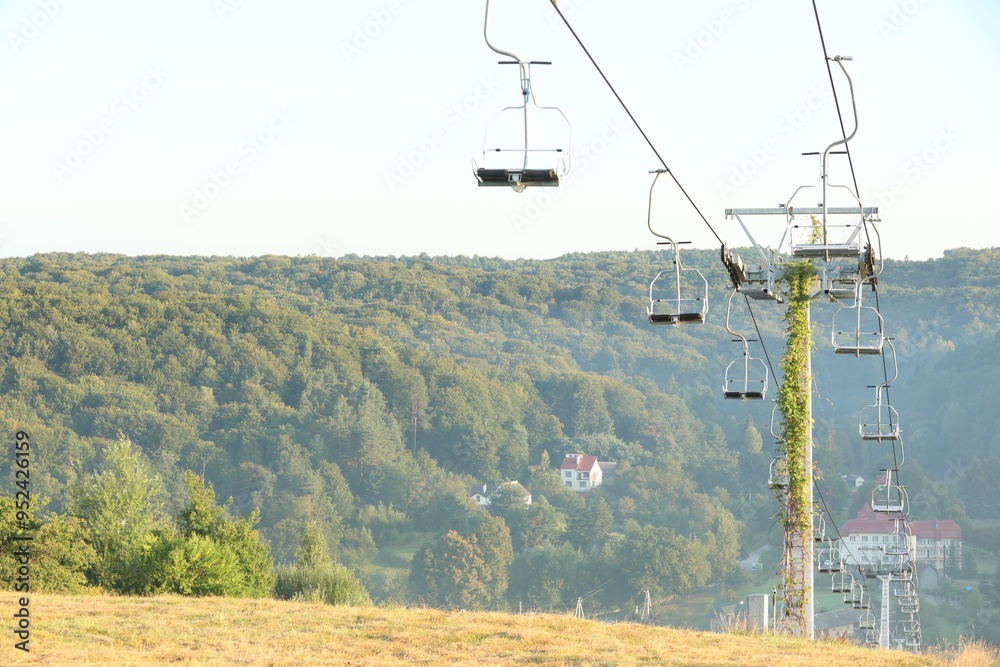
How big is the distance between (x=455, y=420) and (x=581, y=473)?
14.5 meters

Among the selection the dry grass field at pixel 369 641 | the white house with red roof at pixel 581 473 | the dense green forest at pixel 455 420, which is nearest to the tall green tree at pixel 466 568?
the dense green forest at pixel 455 420

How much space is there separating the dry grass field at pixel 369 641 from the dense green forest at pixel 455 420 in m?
75.1

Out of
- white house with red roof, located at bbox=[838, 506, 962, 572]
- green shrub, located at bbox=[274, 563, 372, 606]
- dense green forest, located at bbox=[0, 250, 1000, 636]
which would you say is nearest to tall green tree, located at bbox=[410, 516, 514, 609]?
dense green forest, located at bbox=[0, 250, 1000, 636]

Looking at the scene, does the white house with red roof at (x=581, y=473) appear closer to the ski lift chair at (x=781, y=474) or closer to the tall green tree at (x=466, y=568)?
the tall green tree at (x=466, y=568)

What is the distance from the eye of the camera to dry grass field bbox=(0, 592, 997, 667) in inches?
657

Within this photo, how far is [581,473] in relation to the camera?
139 meters

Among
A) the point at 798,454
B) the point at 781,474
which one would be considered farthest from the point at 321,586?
the point at 798,454

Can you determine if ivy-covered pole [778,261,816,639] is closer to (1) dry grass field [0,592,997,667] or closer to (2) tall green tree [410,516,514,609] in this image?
(1) dry grass field [0,592,997,667]

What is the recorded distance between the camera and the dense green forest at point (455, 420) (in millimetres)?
111312

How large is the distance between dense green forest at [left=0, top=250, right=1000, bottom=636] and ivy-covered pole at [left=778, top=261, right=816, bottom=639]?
77.0 metres

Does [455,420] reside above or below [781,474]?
above

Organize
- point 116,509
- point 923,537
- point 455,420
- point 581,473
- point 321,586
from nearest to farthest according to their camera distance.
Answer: point 321,586 → point 116,509 → point 923,537 → point 581,473 → point 455,420

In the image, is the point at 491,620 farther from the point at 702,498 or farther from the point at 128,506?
the point at 702,498

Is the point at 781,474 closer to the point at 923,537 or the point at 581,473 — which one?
the point at 923,537
